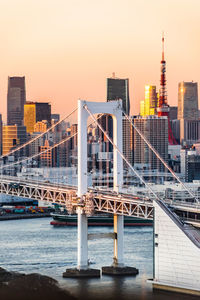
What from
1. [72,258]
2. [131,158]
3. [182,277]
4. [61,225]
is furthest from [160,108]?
[182,277]

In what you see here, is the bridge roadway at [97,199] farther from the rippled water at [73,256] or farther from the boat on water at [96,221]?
the boat on water at [96,221]

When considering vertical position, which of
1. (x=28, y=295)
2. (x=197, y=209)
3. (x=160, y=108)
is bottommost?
(x=28, y=295)

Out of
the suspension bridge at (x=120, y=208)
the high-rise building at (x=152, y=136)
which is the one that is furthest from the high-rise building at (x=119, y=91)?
the suspension bridge at (x=120, y=208)

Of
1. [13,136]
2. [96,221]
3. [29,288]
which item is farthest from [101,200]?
[13,136]

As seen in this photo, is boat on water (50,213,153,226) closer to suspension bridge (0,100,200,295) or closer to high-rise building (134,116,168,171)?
suspension bridge (0,100,200,295)

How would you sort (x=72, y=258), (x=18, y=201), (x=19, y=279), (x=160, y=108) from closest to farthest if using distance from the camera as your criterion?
(x=19, y=279) < (x=72, y=258) < (x=18, y=201) < (x=160, y=108)

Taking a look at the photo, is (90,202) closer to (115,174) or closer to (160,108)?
(115,174)

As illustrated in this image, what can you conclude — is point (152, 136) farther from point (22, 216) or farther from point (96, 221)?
point (96, 221)
